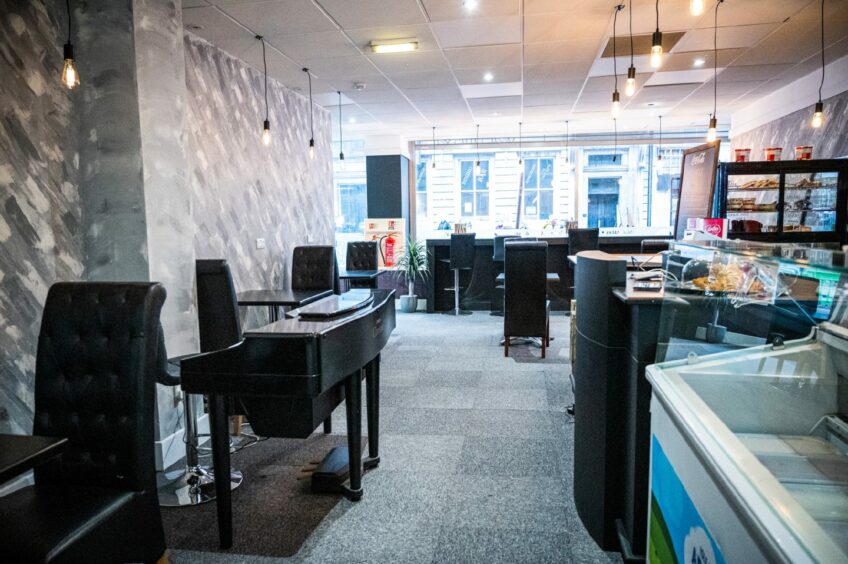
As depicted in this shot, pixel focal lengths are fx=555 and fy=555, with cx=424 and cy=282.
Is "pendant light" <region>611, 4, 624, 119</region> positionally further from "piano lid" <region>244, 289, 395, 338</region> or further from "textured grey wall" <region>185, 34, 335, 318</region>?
"textured grey wall" <region>185, 34, 335, 318</region>

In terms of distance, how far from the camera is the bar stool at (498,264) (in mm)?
7871

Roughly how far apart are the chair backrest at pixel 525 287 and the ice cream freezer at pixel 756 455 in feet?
12.4

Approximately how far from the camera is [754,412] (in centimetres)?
139

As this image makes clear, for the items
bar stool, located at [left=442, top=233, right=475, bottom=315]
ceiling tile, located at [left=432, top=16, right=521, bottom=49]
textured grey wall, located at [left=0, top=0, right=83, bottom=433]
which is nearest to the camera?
textured grey wall, located at [left=0, top=0, right=83, bottom=433]

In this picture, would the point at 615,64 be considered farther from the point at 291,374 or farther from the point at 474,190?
the point at 474,190

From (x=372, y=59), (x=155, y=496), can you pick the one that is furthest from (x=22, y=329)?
(x=372, y=59)

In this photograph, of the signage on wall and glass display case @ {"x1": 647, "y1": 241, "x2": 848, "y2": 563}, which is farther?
the signage on wall

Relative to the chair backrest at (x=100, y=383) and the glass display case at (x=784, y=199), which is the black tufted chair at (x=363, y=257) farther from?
the chair backrest at (x=100, y=383)

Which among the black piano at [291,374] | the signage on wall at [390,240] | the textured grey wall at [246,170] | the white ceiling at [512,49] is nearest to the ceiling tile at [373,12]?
the white ceiling at [512,49]

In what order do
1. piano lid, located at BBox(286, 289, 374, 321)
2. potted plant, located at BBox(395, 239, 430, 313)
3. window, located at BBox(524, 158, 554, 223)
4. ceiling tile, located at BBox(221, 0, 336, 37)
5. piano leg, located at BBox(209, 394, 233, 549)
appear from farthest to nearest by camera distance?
window, located at BBox(524, 158, 554, 223) < potted plant, located at BBox(395, 239, 430, 313) < ceiling tile, located at BBox(221, 0, 336, 37) < piano lid, located at BBox(286, 289, 374, 321) < piano leg, located at BBox(209, 394, 233, 549)

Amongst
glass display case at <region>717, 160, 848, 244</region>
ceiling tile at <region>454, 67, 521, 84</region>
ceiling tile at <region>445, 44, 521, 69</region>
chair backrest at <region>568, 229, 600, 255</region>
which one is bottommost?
chair backrest at <region>568, 229, 600, 255</region>

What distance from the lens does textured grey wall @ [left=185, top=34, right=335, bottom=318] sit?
4.44 meters

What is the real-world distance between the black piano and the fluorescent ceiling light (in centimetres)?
298

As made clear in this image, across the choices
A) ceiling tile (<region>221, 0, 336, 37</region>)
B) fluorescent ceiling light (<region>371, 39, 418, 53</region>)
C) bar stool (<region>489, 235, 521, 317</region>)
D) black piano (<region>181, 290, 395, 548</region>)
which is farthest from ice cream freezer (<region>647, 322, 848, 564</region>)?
bar stool (<region>489, 235, 521, 317</region>)
